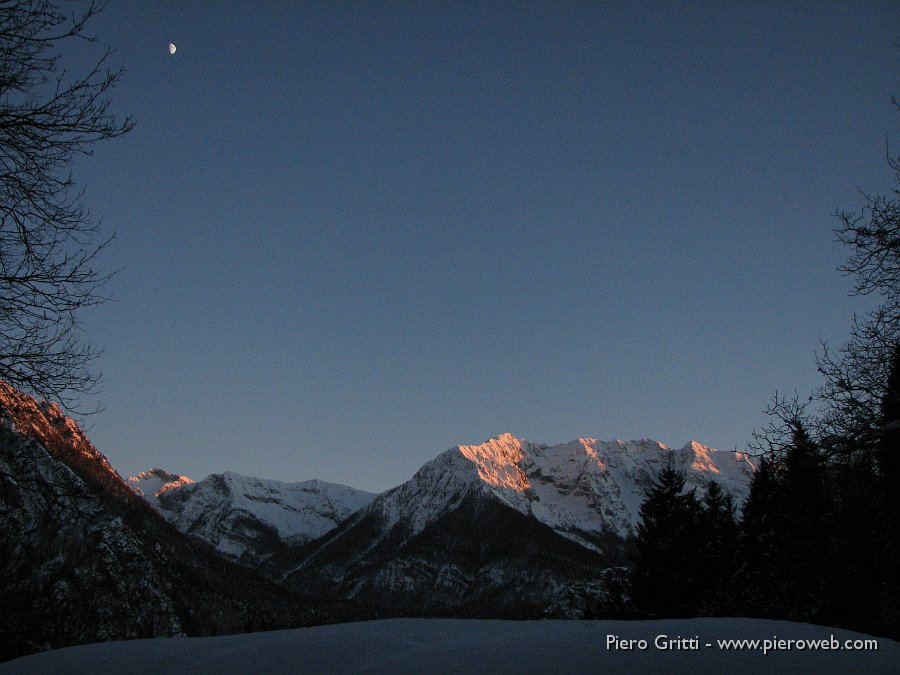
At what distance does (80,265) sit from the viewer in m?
8.28

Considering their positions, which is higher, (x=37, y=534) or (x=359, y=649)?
(x=359, y=649)

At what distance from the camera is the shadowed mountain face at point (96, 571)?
15398 millimetres

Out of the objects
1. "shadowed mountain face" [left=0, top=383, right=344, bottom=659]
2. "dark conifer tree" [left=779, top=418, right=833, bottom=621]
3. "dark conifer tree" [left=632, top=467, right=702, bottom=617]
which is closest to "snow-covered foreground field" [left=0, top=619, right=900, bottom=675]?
"shadowed mountain face" [left=0, top=383, right=344, bottom=659]

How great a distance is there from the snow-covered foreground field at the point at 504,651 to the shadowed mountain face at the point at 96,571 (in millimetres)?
3481

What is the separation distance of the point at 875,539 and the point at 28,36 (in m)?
13.6

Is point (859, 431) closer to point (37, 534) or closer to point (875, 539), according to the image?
point (875, 539)

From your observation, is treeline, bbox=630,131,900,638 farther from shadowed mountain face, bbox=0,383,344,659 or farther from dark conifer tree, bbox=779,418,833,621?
shadowed mountain face, bbox=0,383,344,659

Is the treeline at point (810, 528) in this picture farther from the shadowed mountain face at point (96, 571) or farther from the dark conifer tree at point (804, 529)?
the shadowed mountain face at point (96, 571)

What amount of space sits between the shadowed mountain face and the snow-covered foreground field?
348 cm

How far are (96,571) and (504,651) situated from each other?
120m

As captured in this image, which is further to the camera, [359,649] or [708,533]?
[708,533]

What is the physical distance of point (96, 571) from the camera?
4097 inches

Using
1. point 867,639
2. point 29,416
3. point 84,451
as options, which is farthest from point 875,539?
point 84,451

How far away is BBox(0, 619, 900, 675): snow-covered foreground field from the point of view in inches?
193
